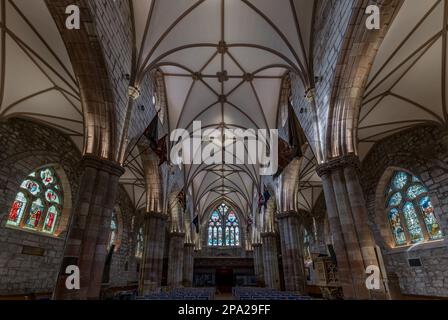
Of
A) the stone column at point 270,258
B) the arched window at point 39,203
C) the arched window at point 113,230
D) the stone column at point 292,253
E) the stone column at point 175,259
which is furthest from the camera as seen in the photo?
the stone column at point 175,259

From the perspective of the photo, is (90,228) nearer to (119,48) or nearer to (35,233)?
(119,48)

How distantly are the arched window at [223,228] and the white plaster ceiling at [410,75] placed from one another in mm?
23486

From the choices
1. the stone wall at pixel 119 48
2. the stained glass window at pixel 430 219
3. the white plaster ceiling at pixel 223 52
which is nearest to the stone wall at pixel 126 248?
the white plaster ceiling at pixel 223 52

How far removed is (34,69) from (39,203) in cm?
722

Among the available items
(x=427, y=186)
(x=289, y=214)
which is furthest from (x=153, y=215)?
(x=427, y=186)

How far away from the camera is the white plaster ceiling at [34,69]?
790cm

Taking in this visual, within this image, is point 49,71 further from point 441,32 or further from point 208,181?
point 208,181

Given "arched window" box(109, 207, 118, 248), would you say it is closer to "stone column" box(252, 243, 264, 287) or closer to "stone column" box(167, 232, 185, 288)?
"stone column" box(167, 232, 185, 288)

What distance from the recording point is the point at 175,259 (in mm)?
22516

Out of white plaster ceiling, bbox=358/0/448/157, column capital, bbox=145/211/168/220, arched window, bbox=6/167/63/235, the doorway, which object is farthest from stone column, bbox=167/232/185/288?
white plaster ceiling, bbox=358/0/448/157

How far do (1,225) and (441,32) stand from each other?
1926 centimetres

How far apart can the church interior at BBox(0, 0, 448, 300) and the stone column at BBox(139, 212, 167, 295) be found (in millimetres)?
86

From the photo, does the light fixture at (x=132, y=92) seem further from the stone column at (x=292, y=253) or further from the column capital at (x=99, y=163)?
the stone column at (x=292, y=253)
